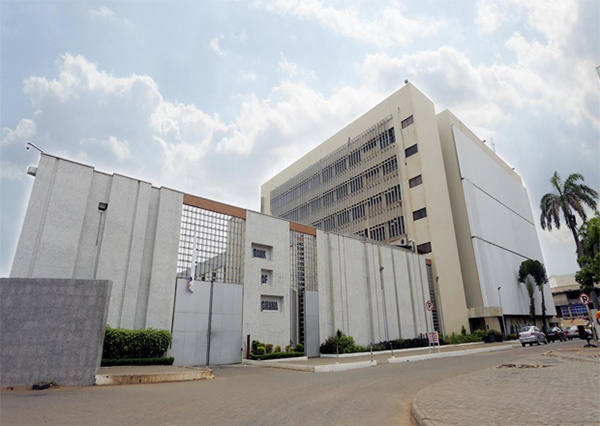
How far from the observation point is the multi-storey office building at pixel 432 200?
42.3 m

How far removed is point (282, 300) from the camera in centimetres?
2608

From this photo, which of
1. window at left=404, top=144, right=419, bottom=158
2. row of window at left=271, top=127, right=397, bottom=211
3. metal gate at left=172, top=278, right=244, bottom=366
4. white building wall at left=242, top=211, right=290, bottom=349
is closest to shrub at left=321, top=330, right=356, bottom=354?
white building wall at left=242, top=211, right=290, bottom=349

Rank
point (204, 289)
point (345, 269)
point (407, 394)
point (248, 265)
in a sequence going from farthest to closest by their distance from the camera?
point (345, 269)
point (248, 265)
point (204, 289)
point (407, 394)

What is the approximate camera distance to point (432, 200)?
42906mm

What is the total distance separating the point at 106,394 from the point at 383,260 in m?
28.2

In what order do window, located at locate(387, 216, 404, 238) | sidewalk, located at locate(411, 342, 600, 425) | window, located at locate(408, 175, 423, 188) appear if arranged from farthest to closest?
window, located at locate(387, 216, 404, 238)
window, located at locate(408, 175, 423, 188)
sidewalk, located at locate(411, 342, 600, 425)

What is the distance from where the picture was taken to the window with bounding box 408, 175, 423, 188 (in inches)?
1701

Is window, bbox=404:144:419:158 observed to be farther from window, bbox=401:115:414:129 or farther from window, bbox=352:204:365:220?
window, bbox=352:204:365:220

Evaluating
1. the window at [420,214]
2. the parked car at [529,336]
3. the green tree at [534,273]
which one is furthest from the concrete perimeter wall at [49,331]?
the green tree at [534,273]

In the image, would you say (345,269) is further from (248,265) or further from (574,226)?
(574,226)

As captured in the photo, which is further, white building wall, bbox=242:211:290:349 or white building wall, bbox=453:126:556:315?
white building wall, bbox=453:126:556:315

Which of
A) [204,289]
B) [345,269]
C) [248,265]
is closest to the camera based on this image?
[204,289]

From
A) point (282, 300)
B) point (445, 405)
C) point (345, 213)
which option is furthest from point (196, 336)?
point (345, 213)

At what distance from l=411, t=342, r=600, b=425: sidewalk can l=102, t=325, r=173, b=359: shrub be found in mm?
13985
